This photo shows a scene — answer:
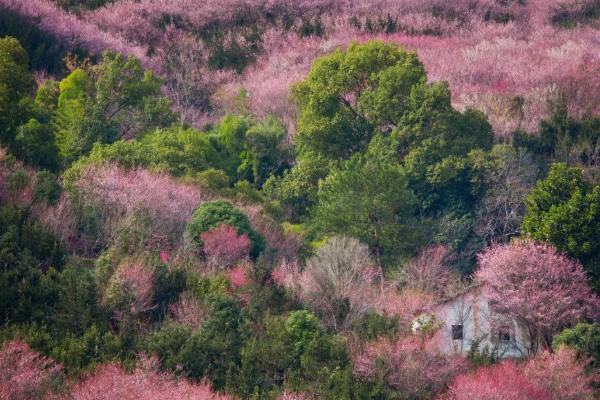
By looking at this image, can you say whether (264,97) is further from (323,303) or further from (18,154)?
(323,303)

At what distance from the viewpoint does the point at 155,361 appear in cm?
2686

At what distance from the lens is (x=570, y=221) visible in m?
33.8

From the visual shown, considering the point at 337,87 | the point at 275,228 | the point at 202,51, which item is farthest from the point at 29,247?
the point at 202,51

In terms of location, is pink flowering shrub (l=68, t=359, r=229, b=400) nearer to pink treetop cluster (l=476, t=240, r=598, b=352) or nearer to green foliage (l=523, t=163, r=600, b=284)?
pink treetop cluster (l=476, t=240, r=598, b=352)

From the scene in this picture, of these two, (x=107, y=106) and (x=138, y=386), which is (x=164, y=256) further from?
(x=107, y=106)

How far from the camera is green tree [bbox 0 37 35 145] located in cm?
3706

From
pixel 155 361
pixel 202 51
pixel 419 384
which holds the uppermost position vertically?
pixel 155 361

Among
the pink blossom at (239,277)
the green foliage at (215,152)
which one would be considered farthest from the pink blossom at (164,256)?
the green foliage at (215,152)

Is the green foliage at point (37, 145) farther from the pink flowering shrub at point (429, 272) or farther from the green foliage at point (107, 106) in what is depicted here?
the pink flowering shrub at point (429, 272)

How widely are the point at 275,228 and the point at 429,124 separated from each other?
6.72 meters

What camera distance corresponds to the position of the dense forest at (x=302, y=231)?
28156mm

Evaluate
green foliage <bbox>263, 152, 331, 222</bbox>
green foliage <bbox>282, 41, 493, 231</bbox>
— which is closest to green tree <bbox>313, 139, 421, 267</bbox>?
green foliage <bbox>282, 41, 493, 231</bbox>

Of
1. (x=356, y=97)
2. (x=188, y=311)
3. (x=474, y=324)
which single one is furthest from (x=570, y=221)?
(x=356, y=97)

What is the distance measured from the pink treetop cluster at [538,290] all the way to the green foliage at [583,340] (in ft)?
2.72
